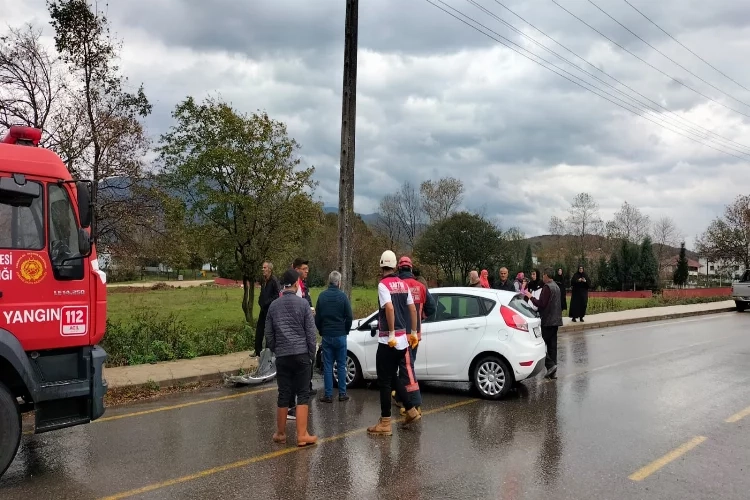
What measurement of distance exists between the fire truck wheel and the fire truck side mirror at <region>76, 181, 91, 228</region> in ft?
5.20

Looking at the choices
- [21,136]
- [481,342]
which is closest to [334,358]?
[481,342]

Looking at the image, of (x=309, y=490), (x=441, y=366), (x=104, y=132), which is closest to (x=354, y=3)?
(x=104, y=132)

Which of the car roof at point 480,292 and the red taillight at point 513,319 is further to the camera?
the car roof at point 480,292

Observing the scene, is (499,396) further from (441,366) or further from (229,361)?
(229,361)

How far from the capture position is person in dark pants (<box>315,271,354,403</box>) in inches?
321

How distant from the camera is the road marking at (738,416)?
716 centimetres

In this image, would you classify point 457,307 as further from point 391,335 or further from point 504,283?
point 504,283

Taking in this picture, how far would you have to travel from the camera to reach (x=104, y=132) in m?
12.3

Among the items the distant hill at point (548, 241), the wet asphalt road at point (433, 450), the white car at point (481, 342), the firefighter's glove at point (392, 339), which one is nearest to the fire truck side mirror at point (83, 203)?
the wet asphalt road at point (433, 450)

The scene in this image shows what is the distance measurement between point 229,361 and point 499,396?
552cm

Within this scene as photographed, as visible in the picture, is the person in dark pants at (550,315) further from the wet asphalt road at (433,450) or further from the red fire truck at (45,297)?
the red fire truck at (45,297)

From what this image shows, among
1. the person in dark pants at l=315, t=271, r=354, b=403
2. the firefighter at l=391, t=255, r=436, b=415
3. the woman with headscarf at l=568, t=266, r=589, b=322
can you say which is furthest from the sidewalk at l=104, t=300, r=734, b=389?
the woman with headscarf at l=568, t=266, r=589, b=322

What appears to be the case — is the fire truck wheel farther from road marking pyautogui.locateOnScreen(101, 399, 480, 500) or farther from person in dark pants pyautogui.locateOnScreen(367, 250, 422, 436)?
person in dark pants pyautogui.locateOnScreen(367, 250, 422, 436)

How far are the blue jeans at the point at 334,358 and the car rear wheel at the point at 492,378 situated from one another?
6.19 ft
